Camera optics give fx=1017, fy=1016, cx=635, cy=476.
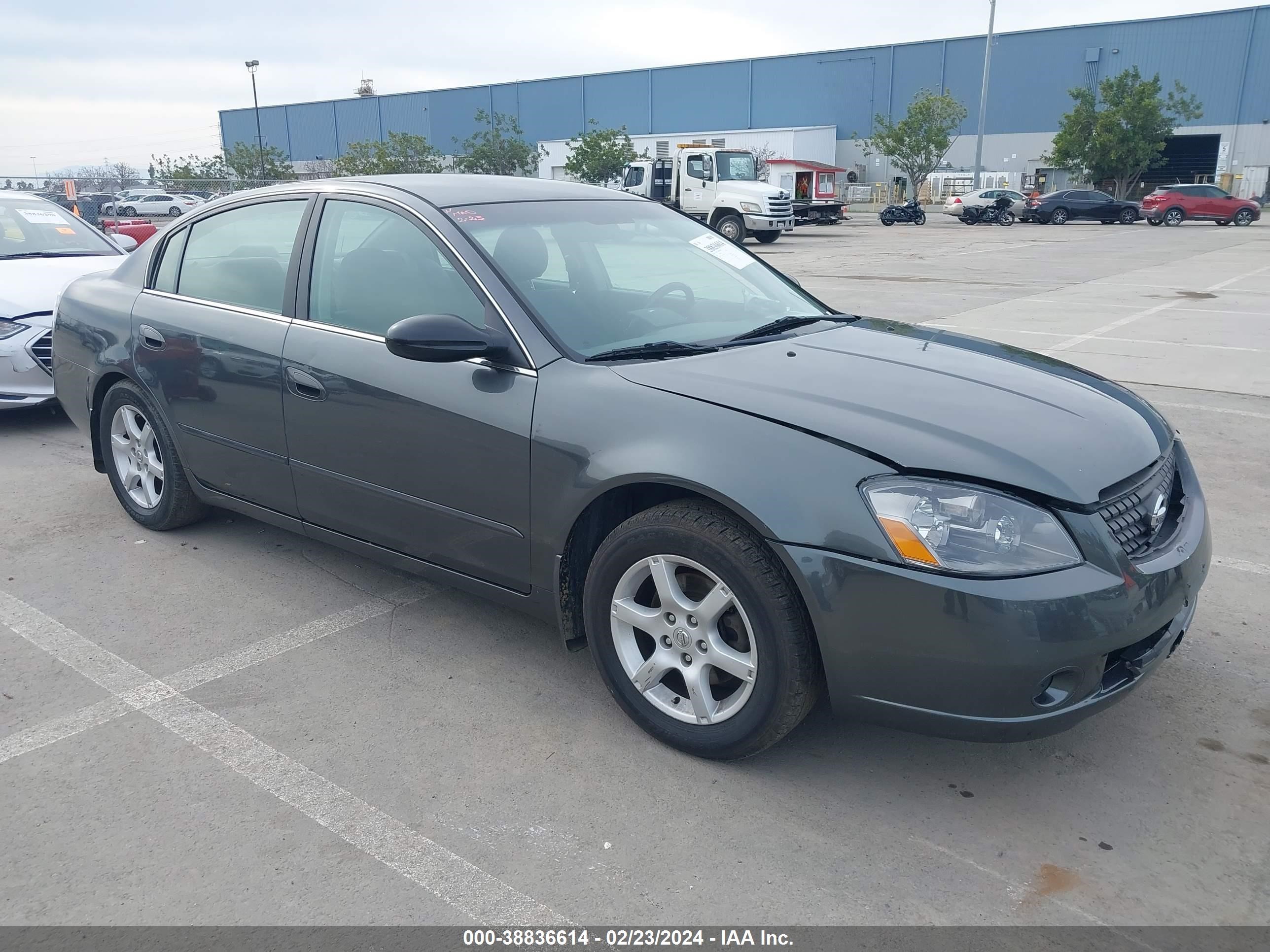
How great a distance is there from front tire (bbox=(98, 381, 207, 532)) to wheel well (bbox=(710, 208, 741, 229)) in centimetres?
2372

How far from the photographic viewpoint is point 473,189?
3867mm

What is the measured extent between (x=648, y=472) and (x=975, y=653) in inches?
38.0

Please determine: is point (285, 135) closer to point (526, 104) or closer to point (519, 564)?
point (526, 104)

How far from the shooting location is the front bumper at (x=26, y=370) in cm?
659

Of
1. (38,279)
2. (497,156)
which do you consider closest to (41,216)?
(38,279)

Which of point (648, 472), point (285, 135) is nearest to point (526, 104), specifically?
point (285, 135)

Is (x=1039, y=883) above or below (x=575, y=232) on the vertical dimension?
below

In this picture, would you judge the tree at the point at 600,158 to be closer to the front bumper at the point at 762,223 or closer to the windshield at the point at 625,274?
the front bumper at the point at 762,223

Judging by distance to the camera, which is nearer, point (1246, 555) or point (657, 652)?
point (657, 652)

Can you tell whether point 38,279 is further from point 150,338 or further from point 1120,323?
point 1120,323

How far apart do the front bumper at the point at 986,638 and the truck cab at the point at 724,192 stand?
2524cm

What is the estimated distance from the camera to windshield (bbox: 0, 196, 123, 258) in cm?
773

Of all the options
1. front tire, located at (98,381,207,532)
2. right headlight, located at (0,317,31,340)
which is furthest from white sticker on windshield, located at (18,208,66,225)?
front tire, located at (98,381,207,532)

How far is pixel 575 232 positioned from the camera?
3.80 m
